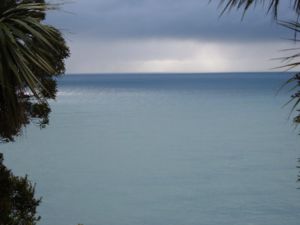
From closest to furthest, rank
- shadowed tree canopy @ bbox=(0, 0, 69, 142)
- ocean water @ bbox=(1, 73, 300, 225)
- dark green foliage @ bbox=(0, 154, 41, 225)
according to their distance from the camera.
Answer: shadowed tree canopy @ bbox=(0, 0, 69, 142) < dark green foliage @ bbox=(0, 154, 41, 225) < ocean water @ bbox=(1, 73, 300, 225)

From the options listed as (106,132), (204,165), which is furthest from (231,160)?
(106,132)

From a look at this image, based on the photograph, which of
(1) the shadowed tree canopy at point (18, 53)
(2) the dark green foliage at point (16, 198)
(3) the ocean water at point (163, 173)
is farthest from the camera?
(3) the ocean water at point (163, 173)

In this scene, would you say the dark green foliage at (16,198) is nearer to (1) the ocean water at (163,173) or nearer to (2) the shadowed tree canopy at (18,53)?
(2) the shadowed tree canopy at (18,53)

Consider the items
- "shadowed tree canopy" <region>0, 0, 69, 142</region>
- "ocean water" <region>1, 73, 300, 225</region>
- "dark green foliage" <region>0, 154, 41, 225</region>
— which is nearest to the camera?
"shadowed tree canopy" <region>0, 0, 69, 142</region>

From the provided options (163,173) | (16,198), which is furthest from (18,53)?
(163,173)

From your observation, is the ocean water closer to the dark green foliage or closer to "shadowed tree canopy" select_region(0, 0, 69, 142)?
the dark green foliage

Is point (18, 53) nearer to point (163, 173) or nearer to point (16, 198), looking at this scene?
point (16, 198)

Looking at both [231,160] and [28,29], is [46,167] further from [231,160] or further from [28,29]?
[28,29]

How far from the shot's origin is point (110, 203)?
3862cm

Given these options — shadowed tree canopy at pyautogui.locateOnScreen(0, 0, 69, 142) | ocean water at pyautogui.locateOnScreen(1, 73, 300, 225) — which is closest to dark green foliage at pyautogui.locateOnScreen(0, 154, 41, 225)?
shadowed tree canopy at pyautogui.locateOnScreen(0, 0, 69, 142)

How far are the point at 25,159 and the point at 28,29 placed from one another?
159 feet

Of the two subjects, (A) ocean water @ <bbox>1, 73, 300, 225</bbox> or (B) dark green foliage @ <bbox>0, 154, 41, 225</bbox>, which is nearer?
(B) dark green foliage @ <bbox>0, 154, 41, 225</bbox>

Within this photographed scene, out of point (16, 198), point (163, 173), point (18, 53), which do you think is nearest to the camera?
point (18, 53)

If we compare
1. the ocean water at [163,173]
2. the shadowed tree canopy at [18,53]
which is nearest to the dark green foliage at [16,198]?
the shadowed tree canopy at [18,53]
